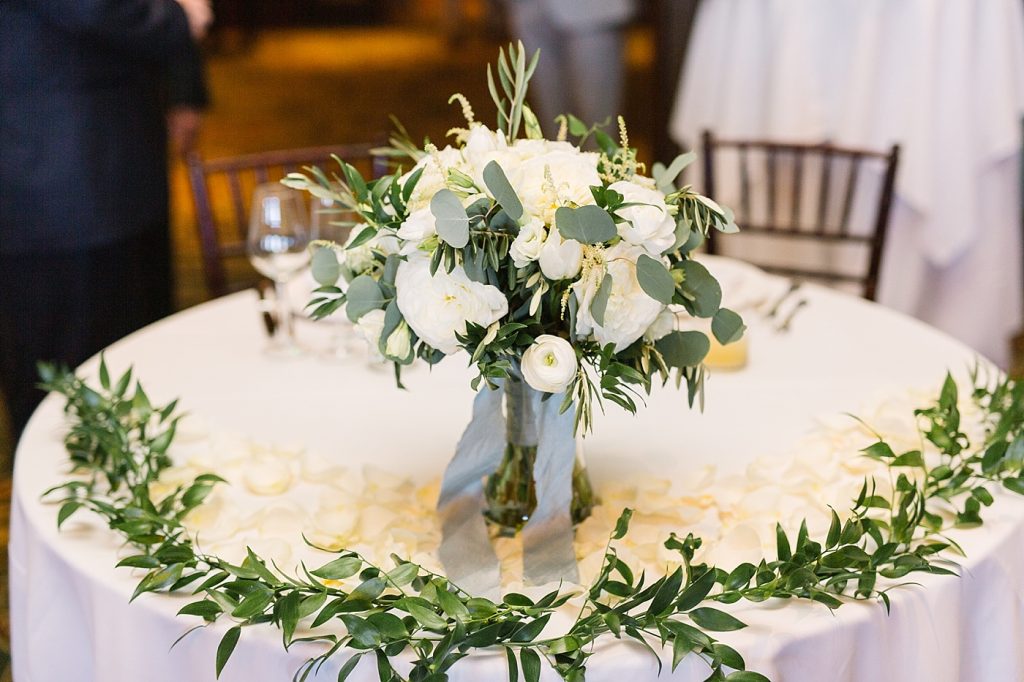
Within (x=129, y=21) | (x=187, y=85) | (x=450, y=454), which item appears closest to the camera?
(x=450, y=454)

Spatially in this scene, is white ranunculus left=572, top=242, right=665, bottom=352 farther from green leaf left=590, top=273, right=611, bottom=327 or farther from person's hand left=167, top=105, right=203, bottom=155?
person's hand left=167, top=105, right=203, bottom=155

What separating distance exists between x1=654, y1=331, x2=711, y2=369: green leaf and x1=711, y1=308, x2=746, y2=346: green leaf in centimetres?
3

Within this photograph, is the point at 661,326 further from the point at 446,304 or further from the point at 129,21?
the point at 129,21

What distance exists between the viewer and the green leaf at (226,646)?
106 centimetres

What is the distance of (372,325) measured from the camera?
121 cm

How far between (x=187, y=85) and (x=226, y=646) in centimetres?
324

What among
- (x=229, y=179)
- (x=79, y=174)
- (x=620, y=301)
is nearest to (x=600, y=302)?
(x=620, y=301)

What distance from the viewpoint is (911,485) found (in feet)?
4.35

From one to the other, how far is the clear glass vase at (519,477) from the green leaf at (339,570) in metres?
0.25

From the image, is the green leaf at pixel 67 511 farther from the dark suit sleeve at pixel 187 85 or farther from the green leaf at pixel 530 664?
the dark suit sleeve at pixel 187 85

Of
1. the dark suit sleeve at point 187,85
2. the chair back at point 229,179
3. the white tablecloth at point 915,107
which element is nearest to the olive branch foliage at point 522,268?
the chair back at point 229,179

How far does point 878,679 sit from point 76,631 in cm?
90

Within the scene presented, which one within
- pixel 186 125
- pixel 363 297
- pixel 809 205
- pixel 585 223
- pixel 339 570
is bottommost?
pixel 809 205

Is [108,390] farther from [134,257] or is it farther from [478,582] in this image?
[134,257]
